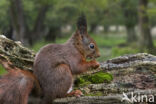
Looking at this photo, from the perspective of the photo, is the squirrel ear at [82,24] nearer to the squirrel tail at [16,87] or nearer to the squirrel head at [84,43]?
the squirrel head at [84,43]

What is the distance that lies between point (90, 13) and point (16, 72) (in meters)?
20.8

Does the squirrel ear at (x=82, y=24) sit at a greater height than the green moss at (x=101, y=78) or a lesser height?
greater

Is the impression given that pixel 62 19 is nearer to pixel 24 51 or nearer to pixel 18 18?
pixel 18 18

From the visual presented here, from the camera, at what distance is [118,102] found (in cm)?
275

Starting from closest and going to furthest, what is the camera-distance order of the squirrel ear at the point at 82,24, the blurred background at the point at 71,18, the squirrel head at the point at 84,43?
the squirrel ear at the point at 82,24, the squirrel head at the point at 84,43, the blurred background at the point at 71,18

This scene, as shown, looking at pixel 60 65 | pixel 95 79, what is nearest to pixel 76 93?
pixel 60 65

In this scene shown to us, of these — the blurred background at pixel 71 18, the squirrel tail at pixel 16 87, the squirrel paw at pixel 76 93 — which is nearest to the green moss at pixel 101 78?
the squirrel paw at pixel 76 93

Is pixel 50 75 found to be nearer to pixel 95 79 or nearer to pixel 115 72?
pixel 95 79

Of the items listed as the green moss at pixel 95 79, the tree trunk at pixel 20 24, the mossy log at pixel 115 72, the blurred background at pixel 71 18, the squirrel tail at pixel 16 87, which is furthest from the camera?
the blurred background at pixel 71 18

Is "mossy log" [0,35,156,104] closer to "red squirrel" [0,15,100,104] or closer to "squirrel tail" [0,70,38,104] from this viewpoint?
"red squirrel" [0,15,100,104]

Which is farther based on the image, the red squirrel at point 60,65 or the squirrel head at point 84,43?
the squirrel head at point 84,43

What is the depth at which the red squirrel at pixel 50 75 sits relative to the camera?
2.46 metres

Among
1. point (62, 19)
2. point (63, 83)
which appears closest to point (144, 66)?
point (63, 83)

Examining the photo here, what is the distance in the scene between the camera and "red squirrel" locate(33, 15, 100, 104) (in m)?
2.64
